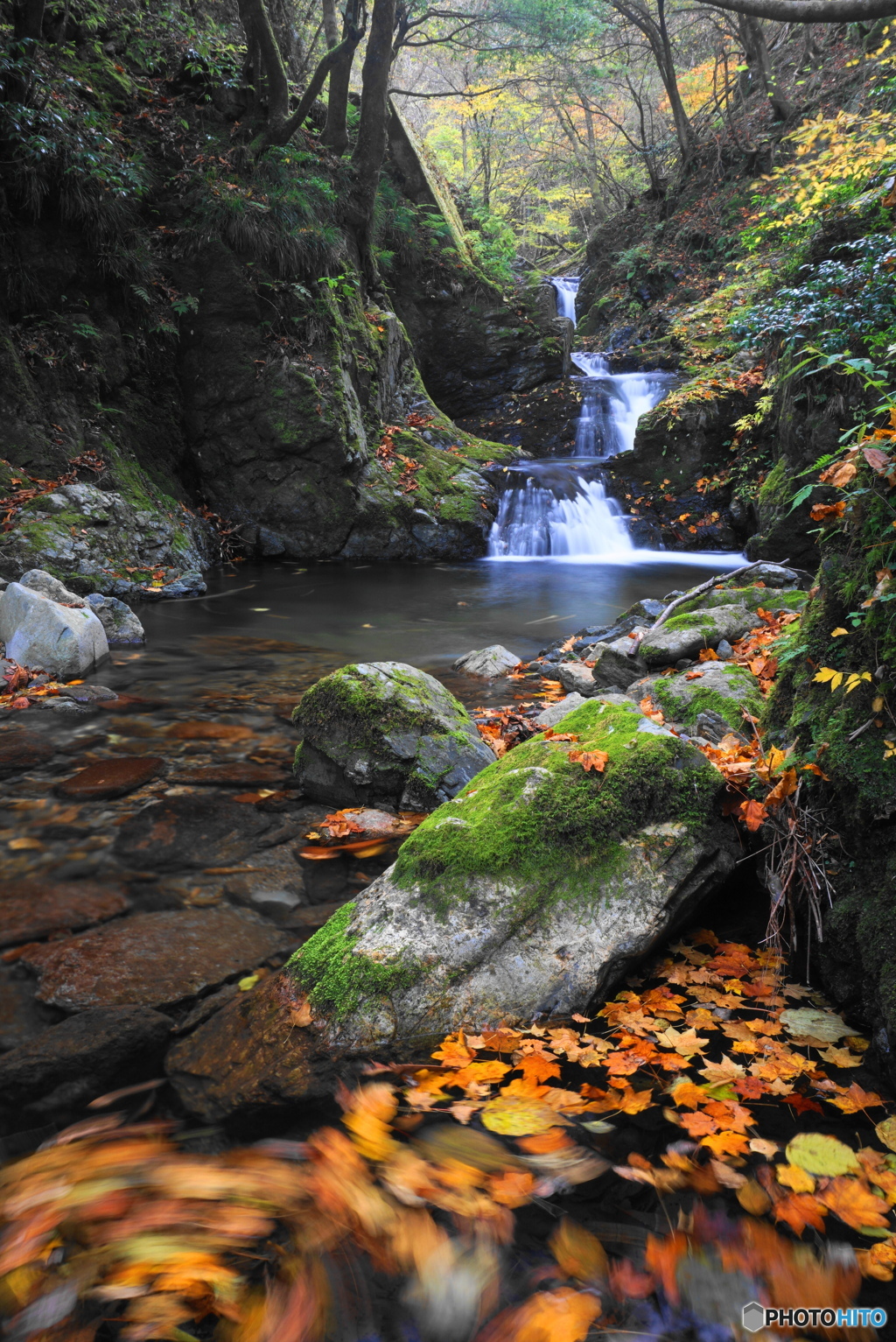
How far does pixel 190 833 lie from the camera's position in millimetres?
3920

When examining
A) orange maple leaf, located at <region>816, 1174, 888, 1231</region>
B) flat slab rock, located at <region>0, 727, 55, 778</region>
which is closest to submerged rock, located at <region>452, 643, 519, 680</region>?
flat slab rock, located at <region>0, 727, 55, 778</region>

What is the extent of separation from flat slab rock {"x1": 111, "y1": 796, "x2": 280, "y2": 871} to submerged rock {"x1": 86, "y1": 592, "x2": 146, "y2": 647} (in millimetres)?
4313

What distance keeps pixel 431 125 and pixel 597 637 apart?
3882cm

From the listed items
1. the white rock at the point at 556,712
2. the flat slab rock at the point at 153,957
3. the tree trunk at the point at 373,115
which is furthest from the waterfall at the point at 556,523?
the flat slab rock at the point at 153,957

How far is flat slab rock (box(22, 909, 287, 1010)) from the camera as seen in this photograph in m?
2.69

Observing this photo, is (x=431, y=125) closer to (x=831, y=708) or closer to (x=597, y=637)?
(x=597, y=637)

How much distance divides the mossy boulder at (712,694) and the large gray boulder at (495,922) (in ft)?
3.48

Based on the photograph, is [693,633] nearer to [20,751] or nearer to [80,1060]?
[80,1060]

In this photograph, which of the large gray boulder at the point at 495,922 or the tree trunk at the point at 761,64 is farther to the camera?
the tree trunk at the point at 761,64

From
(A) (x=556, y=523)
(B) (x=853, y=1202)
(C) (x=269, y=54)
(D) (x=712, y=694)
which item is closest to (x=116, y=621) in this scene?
(D) (x=712, y=694)

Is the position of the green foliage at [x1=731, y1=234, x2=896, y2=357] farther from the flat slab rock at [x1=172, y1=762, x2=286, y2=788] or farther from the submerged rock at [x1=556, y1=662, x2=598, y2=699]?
the flat slab rock at [x1=172, y1=762, x2=286, y2=788]

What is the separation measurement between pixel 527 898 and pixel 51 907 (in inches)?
87.6

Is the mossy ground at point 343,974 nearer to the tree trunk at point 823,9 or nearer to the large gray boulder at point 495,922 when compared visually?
the large gray boulder at point 495,922

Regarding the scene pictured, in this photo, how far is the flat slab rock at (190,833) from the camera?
3.66m
